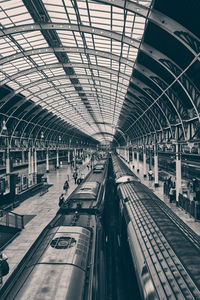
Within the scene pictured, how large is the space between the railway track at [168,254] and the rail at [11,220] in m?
8.77

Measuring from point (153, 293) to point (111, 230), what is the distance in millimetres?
11483

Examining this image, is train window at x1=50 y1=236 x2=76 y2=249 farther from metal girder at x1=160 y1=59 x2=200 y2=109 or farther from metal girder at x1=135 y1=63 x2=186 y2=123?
metal girder at x1=135 y1=63 x2=186 y2=123

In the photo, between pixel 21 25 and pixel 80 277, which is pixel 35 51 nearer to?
pixel 21 25

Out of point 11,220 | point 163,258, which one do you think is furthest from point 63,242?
point 11,220

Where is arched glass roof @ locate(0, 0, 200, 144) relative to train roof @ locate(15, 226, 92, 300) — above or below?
above

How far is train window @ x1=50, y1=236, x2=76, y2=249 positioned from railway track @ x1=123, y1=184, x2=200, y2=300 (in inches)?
82.9

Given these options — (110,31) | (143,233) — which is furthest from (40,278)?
(110,31)

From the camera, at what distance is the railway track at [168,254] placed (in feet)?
15.3

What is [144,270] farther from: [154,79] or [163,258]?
[154,79]

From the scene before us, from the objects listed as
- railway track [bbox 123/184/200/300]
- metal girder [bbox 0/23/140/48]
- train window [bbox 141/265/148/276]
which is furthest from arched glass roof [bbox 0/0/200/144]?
train window [bbox 141/265/148/276]

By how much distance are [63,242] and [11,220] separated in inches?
363

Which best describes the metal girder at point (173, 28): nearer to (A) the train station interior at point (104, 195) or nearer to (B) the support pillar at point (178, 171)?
(A) the train station interior at point (104, 195)

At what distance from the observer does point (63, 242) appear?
7312 mm

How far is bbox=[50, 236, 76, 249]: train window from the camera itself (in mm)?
7083
